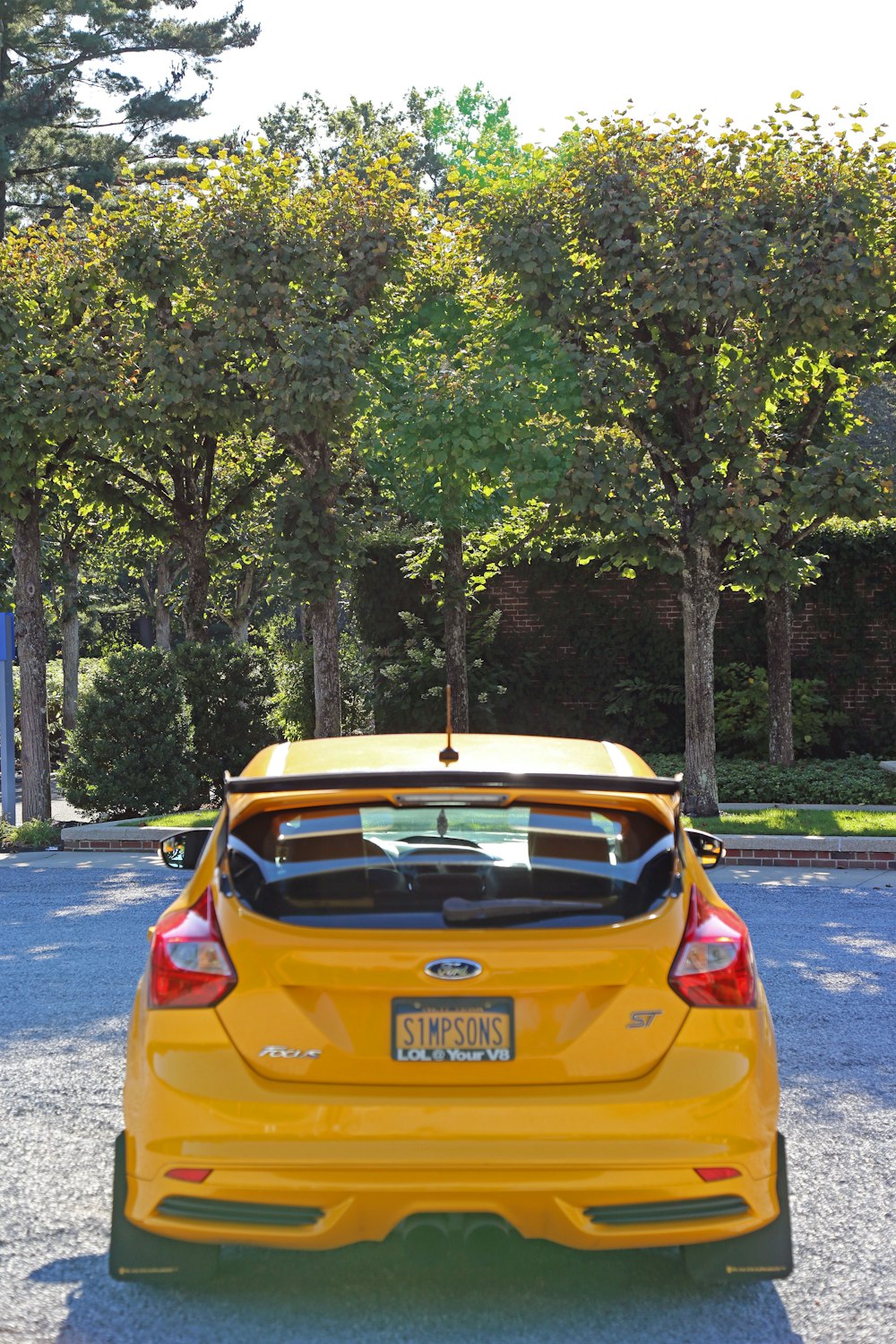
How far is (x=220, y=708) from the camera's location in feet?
65.6

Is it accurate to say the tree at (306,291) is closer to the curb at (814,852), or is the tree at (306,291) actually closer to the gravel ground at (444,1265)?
the curb at (814,852)

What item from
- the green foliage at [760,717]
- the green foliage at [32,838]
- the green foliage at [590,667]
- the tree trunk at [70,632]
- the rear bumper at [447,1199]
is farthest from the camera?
the tree trunk at [70,632]

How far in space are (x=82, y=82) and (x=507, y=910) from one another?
38920mm

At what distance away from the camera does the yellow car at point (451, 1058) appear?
3625 millimetres

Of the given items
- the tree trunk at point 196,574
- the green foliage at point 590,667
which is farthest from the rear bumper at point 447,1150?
the green foliage at point 590,667

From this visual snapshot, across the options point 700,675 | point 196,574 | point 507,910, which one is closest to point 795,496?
point 700,675

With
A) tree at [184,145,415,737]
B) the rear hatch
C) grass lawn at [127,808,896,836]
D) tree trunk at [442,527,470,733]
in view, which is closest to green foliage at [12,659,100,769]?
tree trunk at [442,527,470,733]

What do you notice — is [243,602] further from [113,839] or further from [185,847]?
[185,847]

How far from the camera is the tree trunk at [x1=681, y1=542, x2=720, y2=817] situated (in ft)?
54.5

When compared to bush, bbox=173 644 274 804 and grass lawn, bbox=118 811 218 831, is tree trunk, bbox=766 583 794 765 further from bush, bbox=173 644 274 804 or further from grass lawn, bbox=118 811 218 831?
grass lawn, bbox=118 811 218 831

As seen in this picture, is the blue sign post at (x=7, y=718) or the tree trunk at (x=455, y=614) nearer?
the blue sign post at (x=7, y=718)

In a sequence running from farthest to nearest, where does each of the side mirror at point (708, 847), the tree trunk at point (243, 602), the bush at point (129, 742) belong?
1. the tree trunk at point (243, 602)
2. the bush at point (129, 742)
3. the side mirror at point (708, 847)

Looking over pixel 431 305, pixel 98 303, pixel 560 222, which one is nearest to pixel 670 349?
pixel 560 222

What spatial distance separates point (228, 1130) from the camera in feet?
12.0
